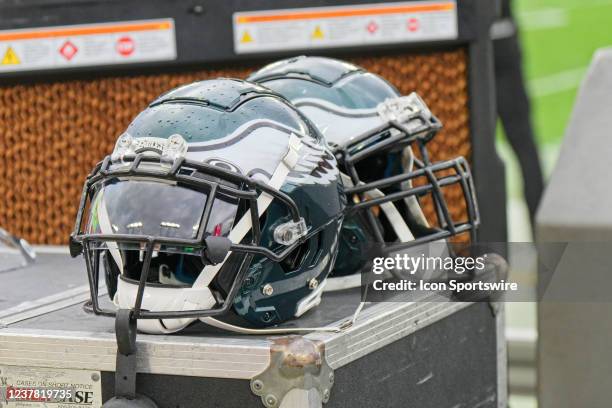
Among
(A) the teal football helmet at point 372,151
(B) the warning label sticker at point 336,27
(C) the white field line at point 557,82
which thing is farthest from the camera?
(C) the white field line at point 557,82

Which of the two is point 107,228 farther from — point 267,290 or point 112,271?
point 267,290

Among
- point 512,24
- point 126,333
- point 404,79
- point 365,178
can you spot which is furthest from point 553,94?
point 126,333

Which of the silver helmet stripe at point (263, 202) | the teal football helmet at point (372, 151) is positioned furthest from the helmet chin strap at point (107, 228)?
the teal football helmet at point (372, 151)

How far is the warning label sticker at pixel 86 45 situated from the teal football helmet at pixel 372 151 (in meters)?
0.69

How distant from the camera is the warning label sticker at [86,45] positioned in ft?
7.93

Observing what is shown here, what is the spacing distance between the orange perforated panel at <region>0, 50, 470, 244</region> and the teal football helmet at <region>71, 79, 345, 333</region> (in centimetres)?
97

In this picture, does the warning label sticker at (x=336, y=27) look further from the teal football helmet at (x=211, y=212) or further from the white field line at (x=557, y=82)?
the white field line at (x=557, y=82)

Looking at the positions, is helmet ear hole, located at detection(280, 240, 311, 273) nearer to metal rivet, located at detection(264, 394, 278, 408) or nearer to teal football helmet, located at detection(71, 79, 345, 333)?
teal football helmet, located at detection(71, 79, 345, 333)

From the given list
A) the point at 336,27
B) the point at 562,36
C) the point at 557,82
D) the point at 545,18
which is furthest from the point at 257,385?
the point at 545,18

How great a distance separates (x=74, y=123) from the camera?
2504 millimetres

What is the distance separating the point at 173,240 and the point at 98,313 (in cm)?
15

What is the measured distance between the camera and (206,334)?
1.40 m

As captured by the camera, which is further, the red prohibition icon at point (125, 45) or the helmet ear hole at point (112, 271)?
the red prohibition icon at point (125, 45)

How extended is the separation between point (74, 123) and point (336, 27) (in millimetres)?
618
